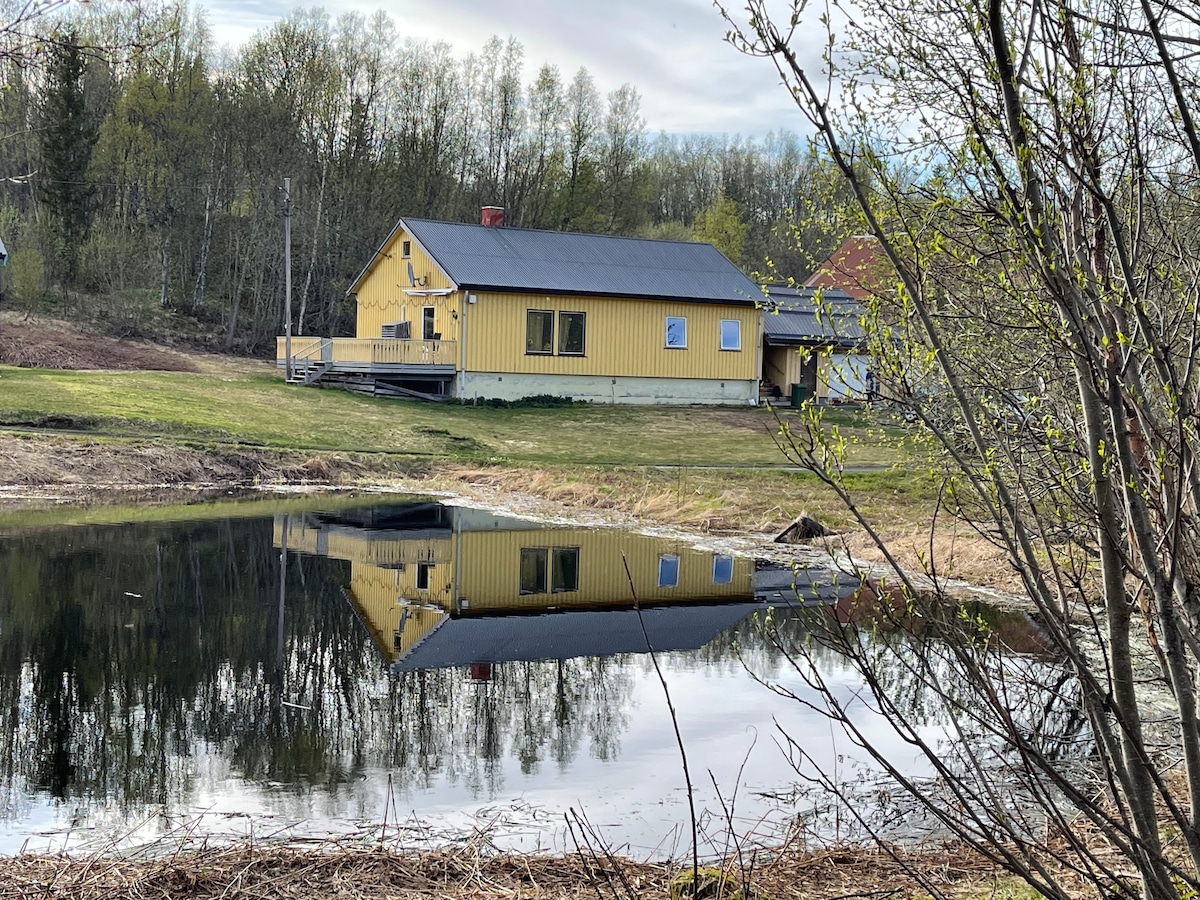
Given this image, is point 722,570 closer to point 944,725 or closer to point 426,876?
point 944,725

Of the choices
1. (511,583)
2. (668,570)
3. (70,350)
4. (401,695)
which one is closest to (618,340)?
(70,350)

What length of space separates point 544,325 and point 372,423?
8.25m

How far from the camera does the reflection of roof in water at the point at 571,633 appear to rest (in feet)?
35.2

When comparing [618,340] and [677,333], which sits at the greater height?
[677,333]

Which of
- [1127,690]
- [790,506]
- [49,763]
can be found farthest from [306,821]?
[790,506]

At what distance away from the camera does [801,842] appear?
245 inches

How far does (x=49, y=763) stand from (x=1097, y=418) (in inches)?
249

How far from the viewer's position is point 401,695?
30.1ft

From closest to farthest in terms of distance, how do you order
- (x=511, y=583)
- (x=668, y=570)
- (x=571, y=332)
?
Answer: (x=511, y=583) → (x=668, y=570) → (x=571, y=332)

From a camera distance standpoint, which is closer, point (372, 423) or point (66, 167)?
point (372, 423)

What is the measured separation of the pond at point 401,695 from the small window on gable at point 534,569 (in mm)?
63

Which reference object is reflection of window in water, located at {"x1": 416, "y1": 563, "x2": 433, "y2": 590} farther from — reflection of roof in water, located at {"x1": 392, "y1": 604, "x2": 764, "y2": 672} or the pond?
reflection of roof in water, located at {"x1": 392, "y1": 604, "x2": 764, "y2": 672}

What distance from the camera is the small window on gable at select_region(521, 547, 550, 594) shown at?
14242 millimetres

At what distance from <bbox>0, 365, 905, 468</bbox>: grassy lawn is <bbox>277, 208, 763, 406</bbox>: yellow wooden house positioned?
1495 mm
